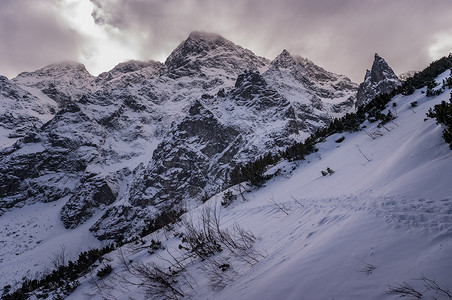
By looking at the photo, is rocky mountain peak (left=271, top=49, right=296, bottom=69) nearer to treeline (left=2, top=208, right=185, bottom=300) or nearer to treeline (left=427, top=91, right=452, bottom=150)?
treeline (left=2, top=208, right=185, bottom=300)

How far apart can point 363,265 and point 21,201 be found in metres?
109

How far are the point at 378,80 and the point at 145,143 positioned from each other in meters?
102

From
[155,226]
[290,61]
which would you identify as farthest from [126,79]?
[155,226]

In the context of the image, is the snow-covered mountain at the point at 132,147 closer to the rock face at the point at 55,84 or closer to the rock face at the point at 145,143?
the rock face at the point at 145,143

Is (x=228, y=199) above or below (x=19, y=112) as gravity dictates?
below

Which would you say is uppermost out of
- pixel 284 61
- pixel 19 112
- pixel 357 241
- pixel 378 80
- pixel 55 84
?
pixel 55 84

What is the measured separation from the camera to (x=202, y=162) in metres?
77.5

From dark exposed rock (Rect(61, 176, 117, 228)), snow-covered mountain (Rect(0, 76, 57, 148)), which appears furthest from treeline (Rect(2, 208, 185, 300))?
snow-covered mountain (Rect(0, 76, 57, 148))

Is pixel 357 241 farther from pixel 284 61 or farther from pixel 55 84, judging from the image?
pixel 55 84

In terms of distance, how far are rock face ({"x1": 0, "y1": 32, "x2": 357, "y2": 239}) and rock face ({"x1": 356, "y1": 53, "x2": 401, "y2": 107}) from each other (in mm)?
18578

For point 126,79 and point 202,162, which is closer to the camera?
point 202,162

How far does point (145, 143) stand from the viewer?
102438 mm

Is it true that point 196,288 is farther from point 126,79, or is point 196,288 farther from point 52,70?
point 52,70

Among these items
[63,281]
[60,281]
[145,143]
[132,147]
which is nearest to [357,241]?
[63,281]
